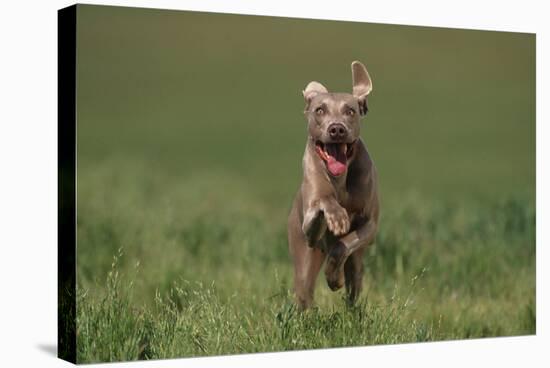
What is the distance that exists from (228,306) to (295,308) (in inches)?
18.4

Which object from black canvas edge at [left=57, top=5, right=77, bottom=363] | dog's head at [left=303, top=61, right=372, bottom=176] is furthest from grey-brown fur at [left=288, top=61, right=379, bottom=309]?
black canvas edge at [left=57, top=5, right=77, bottom=363]

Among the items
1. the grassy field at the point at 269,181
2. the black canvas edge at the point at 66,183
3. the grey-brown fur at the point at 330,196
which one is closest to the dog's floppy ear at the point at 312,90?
the grey-brown fur at the point at 330,196

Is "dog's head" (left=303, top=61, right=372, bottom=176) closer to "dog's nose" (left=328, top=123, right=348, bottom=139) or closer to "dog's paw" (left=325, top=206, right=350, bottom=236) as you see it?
"dog's nose" (left=328, top=123, right=348, bottom=139)

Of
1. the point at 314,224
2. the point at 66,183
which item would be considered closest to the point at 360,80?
the point at 314,224

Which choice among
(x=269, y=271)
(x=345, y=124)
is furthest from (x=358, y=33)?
(x=269, y=271)

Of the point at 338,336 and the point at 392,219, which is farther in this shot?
the point at 392,219

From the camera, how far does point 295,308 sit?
28.5ft

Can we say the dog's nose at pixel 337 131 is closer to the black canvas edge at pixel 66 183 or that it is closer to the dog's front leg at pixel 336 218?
the dog's front leg at pixel 336 218

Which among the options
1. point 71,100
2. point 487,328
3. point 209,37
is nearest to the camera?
point 71,100

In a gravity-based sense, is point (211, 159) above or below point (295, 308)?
above

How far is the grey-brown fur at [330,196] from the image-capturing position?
8.57m

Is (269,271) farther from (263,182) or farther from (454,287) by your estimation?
(454,287)

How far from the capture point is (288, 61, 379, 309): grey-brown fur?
857 cm

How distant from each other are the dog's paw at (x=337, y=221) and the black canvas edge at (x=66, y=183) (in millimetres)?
1670
